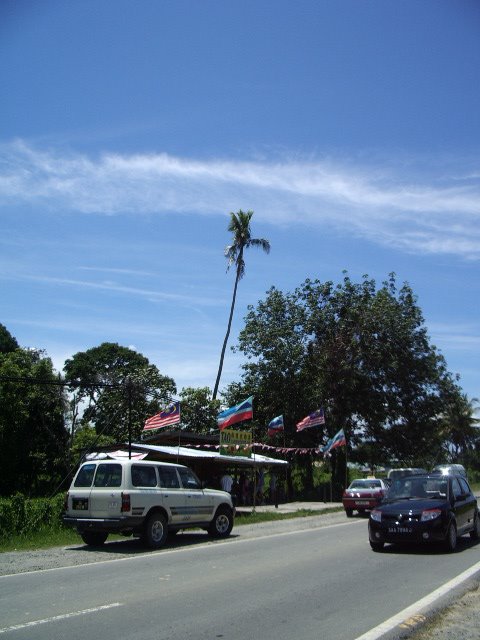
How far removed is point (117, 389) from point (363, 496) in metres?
27.1

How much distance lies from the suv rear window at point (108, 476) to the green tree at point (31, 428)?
27395mm

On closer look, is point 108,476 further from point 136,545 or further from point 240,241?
point 240,241

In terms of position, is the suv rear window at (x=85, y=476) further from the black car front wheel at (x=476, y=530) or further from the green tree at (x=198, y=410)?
the green tree at (x=198, y=410)

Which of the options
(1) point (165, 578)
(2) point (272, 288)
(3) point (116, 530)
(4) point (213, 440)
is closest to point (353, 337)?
(2) point (272, 288)

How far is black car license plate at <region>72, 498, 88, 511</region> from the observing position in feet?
46.0

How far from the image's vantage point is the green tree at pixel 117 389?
4634 cm

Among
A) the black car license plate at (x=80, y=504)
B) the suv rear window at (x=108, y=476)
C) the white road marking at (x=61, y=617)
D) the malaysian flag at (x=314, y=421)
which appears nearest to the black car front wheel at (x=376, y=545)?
the suv rear window at (x=108, y=476)

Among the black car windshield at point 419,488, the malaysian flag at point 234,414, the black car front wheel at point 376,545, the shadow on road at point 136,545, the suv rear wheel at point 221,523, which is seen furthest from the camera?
the malaysian flag at point 234,414

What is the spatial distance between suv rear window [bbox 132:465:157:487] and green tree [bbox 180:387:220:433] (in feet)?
98.2

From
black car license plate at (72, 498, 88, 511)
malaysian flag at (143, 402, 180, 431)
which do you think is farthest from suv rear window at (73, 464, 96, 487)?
malaysian flag at (143, 402, 180, 431)

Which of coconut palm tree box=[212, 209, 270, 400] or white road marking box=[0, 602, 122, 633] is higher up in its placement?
coconut palm tree box=[212, 209, 270, 400]

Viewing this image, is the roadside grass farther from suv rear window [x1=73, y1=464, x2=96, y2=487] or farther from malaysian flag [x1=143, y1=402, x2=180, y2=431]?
malaysian flag [x1=143, y1=402, x2=180, y2=431]

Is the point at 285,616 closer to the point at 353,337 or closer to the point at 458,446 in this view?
the point at 353,337

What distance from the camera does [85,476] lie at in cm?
1441
